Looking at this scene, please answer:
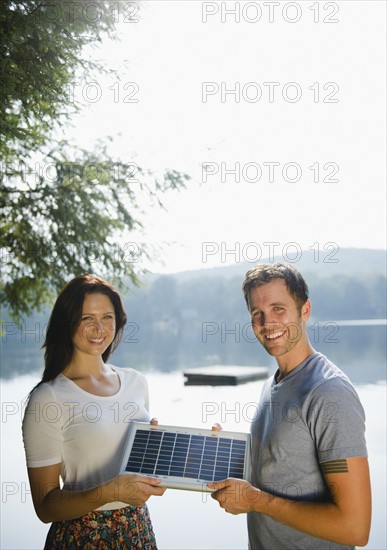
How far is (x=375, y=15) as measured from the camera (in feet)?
19.1

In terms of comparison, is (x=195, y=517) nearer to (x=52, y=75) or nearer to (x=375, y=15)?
(x=52, y=75)

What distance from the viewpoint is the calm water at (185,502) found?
424cm

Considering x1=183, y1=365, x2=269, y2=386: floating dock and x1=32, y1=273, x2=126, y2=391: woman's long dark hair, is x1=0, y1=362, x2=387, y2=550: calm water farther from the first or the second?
x1=183, y1=365, x2=269, y2=386: floating dock

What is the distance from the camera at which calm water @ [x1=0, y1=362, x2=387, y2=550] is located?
4242mm

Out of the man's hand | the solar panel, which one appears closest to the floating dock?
the solar panel

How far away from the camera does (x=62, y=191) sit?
6273 millimetres

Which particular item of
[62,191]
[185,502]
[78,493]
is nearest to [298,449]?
[78,493]

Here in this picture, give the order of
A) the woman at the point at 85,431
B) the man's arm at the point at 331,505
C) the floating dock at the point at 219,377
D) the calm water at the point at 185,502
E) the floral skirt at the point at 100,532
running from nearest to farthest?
the man's arm at the point at 331,505, the woman at the point at 85,431, the floral skirt at the point at 100,532, the calm water at the point at 185,502, the floating dock at the point at 219,377

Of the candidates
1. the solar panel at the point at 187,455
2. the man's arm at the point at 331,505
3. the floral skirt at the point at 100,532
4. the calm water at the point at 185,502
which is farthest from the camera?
the calm water at the point at 185,502

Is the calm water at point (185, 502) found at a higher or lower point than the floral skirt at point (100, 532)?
lower

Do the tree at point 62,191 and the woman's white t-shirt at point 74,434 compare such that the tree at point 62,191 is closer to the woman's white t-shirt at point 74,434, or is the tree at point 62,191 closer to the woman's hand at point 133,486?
the woman's white t-shirt at point 74,434

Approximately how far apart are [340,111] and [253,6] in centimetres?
304

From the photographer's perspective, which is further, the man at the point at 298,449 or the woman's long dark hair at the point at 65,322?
the woman's long dark hair at the point at 65,322

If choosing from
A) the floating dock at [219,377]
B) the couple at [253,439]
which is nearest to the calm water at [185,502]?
the couple at [253,439]
